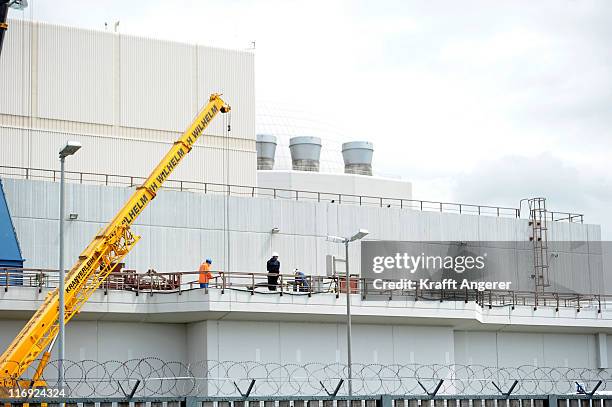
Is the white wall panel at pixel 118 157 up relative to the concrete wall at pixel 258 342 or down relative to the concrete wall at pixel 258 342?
up

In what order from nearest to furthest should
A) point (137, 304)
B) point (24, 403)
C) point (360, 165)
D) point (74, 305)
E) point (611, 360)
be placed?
point (24, 403), point (74, 305), point (137, 304), point (611, 360), point (360, 165)

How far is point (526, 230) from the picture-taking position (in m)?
63.6

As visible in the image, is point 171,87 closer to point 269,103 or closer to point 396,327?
point 396,327

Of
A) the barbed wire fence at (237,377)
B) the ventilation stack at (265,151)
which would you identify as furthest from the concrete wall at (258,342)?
the ventilation stack at (265,151)

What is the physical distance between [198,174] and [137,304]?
16.5m

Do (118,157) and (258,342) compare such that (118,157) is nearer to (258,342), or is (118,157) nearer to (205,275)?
(205,275)

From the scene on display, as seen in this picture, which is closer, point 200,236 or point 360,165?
point 200,236

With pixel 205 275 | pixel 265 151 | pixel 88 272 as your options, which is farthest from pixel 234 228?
pixel 265 151

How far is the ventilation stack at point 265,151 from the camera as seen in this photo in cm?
7962

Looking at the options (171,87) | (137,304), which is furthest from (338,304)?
(171,87)

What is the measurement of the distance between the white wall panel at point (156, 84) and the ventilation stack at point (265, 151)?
61.7 ft

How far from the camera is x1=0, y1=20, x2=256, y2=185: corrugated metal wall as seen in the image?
5641 centimetres

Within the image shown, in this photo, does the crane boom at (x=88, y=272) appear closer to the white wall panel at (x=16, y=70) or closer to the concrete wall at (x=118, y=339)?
the concrete wall at (x=118, y=339)

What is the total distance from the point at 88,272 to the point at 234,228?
45.3 feet
